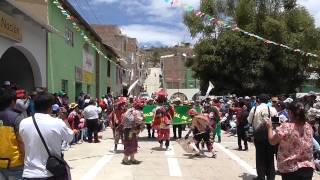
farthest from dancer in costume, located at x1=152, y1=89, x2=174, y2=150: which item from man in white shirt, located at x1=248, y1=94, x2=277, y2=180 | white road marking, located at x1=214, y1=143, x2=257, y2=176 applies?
man in white shirt, located at x1=248, y1=94, x2=277, y2=180

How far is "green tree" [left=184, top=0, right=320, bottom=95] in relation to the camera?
133 feet

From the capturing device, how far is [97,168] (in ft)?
43.2

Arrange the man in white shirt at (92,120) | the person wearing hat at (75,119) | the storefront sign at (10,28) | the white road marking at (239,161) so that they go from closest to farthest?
the white road marking at (239,161) < the storefront sign at (10,28) < the person wearing hat at (75,119) < the man in white shirt at (92,120)

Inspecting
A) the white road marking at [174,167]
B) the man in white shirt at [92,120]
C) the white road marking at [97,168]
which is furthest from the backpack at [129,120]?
the man in white shirt at [92,120]

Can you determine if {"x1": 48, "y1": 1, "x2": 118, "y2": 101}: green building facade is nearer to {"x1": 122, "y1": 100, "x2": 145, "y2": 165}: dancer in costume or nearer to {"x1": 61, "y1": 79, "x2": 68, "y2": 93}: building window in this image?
{"x1": 61, "y1": 79, "x2": 68, "y2": 93}: building window

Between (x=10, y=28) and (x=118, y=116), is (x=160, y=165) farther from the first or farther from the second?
(x=10, y=28)

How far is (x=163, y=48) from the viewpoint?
414ft

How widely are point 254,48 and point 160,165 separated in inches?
1104

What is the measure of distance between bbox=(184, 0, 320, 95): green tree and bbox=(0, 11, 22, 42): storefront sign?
2467 cm

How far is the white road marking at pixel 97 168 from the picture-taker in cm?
1188

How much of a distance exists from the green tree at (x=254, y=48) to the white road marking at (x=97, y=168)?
86.3ft

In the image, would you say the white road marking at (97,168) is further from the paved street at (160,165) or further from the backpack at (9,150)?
the backpack at (9,150)

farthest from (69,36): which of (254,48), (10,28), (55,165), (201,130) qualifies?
(55,165)

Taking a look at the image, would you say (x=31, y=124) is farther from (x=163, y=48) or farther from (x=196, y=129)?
(x=163, y=48)
